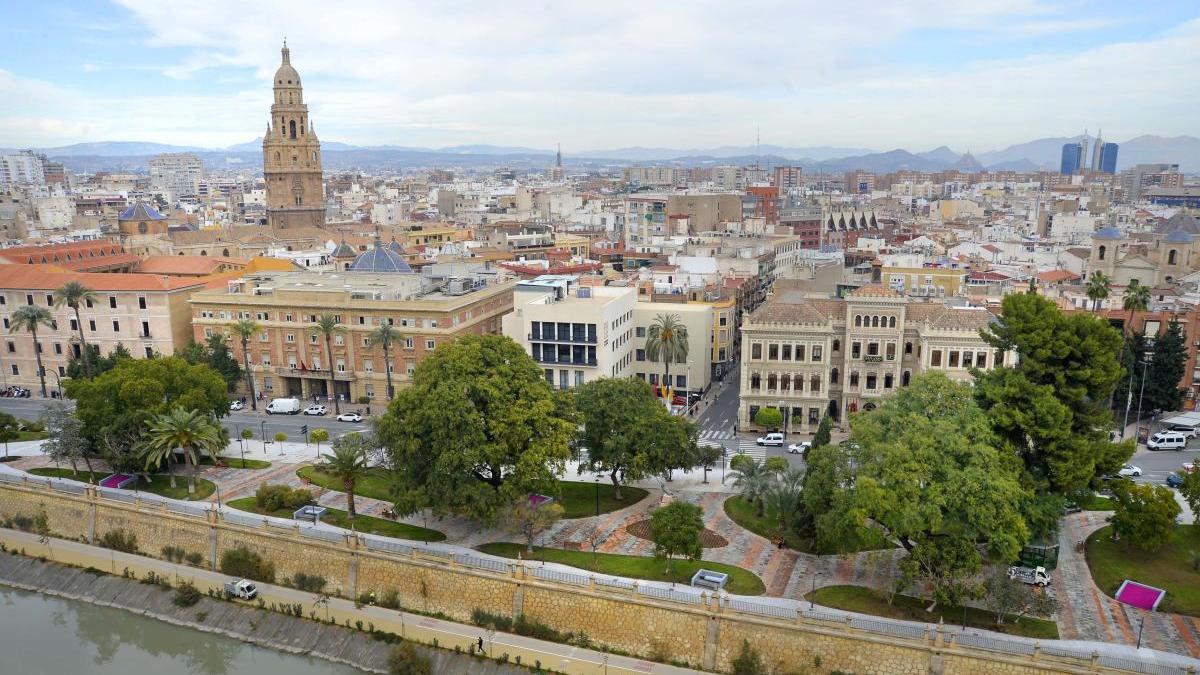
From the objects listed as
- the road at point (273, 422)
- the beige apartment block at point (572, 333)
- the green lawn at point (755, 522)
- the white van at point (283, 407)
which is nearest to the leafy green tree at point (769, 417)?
the beige apartment block at point (572, 333)

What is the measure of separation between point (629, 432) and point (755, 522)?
8090 millimetres

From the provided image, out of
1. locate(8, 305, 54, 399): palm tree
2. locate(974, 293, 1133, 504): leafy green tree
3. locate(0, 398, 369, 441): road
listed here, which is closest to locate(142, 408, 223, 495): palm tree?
locate(0, 398, 369, 441): road

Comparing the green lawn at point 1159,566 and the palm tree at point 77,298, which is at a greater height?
the palm tree at point 77,298

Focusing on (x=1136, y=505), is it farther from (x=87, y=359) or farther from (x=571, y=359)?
(x=87, y=359)

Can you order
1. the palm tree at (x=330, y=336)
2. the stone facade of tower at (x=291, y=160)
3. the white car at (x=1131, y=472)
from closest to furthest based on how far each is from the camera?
the white car at (x=1131, y=472)
the palm tree at (x=330, y=336)
the stone facade of tower at (x=291, y=160)

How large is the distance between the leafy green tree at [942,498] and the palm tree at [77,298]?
59.4 metres

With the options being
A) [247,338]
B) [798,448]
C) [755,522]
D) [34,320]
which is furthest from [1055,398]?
[34,320]

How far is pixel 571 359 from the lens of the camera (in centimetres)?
6281

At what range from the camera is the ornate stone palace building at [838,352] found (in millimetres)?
59062

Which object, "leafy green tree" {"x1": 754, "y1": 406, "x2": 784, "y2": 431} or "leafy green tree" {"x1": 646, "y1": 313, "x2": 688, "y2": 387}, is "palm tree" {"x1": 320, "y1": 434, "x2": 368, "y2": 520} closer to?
"leafy green tree" {"x1": 646, "y1": 313, "x2": 688, "y2": 387}

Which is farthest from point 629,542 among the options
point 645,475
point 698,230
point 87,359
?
point 698,230

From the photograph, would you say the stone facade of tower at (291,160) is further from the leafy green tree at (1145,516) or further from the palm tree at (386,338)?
the leafy green tree at (1145,516)

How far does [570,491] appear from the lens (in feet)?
156

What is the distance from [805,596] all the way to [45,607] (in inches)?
1515
